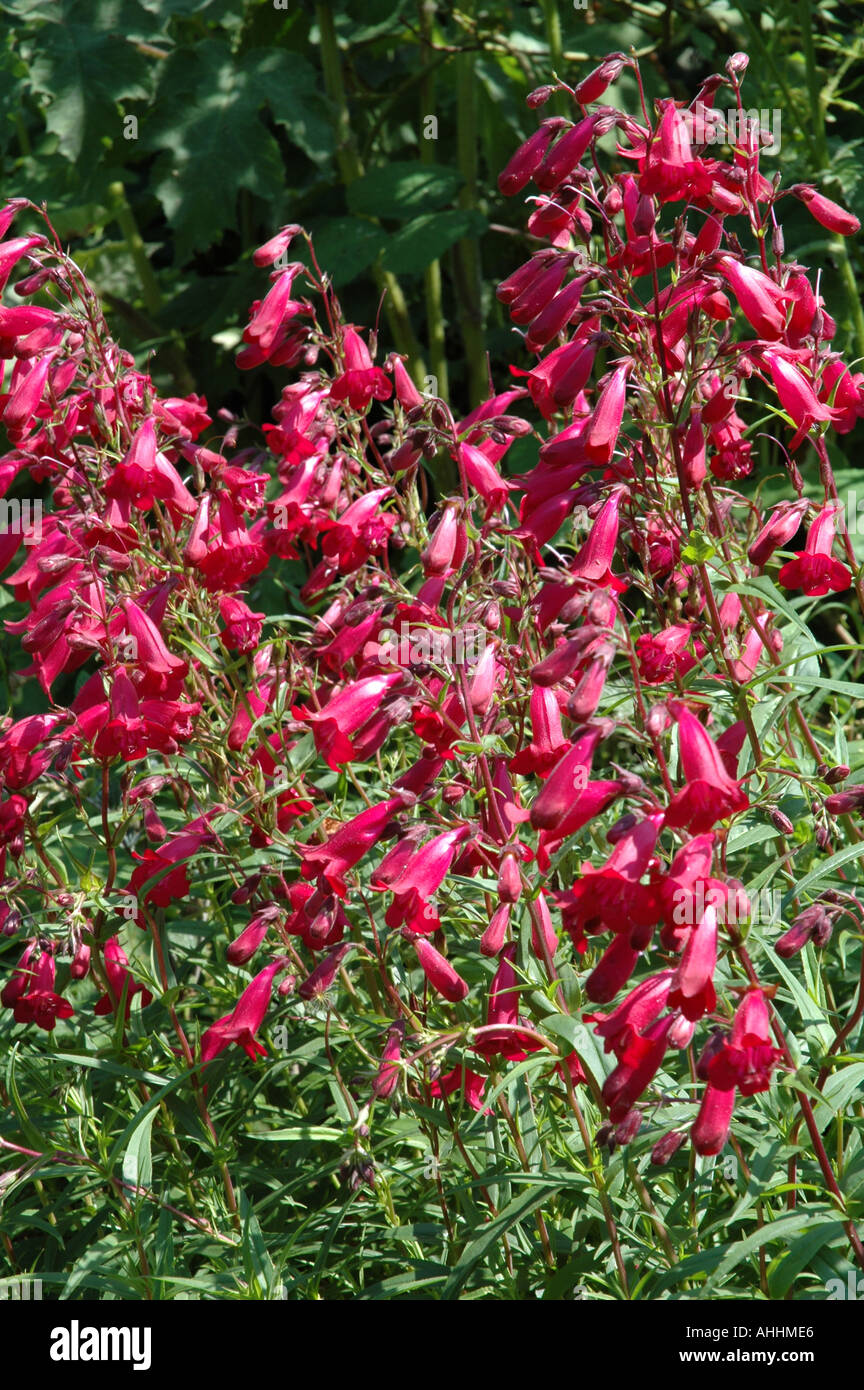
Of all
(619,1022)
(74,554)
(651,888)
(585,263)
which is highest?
(585,263)

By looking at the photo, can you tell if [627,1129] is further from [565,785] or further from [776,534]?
[776,534]

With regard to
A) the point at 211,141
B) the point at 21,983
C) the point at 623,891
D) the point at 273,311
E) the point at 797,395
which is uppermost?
the point at 211,141

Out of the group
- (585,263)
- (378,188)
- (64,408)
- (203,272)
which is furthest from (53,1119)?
(203,272)

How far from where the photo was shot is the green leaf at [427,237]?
5.67 metres

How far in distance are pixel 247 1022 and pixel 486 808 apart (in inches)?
30.4

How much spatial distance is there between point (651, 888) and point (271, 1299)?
1.44m

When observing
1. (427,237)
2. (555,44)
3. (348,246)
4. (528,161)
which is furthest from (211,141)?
(528,161)

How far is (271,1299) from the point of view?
2668mm

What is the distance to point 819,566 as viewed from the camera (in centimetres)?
274

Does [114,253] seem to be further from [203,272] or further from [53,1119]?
[53,1119]

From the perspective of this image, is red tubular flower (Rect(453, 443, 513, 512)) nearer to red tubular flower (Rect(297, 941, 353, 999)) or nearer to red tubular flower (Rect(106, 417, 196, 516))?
red tubular flower (Rect(106, 417, 196, 516))

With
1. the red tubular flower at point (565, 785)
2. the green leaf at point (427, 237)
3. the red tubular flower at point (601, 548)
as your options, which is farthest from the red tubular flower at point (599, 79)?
the green leaf at point (427, 237)

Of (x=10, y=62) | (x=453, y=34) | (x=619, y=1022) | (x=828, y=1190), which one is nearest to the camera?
(x=619, y=1022)

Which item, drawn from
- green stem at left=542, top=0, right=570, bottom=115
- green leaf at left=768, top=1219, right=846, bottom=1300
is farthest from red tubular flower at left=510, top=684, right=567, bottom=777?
green stem at left=542, top=0, right=570, bottom=115
